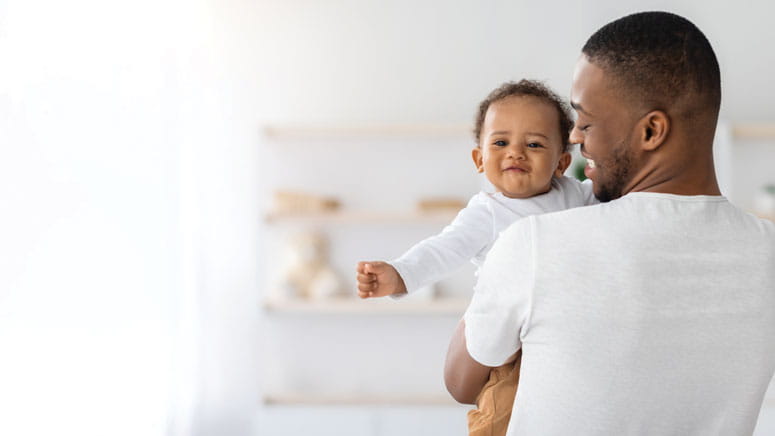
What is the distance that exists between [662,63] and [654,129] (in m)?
0.07

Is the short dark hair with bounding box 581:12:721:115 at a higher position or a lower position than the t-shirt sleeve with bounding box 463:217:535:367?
higher

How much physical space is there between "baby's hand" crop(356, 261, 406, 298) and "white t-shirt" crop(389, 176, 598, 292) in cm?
4

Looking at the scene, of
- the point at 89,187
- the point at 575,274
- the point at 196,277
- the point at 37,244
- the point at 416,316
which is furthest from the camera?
the point at 416,316

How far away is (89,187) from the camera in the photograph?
6.89 feet

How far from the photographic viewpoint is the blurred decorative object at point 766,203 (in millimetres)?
3436

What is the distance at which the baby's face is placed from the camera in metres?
1.28

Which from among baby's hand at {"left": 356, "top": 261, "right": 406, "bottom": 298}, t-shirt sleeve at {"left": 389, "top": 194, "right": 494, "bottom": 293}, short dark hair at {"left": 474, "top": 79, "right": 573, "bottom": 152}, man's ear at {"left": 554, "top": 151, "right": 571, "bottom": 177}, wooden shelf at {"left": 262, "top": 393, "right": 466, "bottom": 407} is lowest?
wooden shelf at {"left": 262, "top": 393, "right": 466, "bottom": 407}

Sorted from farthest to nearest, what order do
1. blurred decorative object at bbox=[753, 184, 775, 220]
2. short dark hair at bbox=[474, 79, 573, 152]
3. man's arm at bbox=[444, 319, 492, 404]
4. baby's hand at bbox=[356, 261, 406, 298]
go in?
blurred decorative object at bbox=[753, 184, 775, 220], short dark hair at bbox=[474, 79, 573, 152], baby's hand at bbox=[356, 261, 406, 298], man's arm at bbox=[444, 319, 492, 404]

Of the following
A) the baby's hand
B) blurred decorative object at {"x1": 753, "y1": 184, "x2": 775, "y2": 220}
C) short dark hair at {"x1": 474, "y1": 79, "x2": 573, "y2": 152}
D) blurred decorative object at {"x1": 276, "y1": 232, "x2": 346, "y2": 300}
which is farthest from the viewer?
blurred decorative object at {"x1": 276, "y1": 232, "x2": 346, "y2": 300}

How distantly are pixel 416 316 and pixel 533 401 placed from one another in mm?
2830

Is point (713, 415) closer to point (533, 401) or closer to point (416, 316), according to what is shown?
point (533, 401)

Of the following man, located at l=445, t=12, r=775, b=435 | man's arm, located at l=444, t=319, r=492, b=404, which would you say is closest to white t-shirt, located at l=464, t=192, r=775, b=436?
man, located at l=445, t=12, r=775, b=435

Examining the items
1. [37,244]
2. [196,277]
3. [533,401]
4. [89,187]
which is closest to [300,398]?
[196,277]

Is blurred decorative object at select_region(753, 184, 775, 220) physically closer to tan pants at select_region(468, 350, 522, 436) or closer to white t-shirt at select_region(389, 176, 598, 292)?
white t-shirt at select_region(389, 176, 598, 292)
